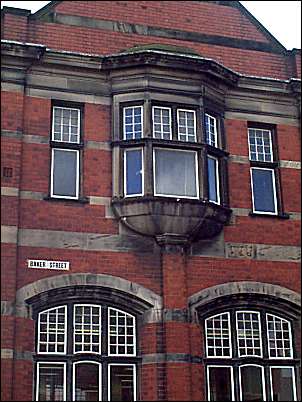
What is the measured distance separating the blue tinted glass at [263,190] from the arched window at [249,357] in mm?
2289

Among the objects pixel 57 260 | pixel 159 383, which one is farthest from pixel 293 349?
pixel 57 260

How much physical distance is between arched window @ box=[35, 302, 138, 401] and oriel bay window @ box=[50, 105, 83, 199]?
2.29 metres

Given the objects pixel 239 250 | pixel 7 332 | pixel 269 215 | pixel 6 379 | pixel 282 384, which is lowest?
pixel 282 384

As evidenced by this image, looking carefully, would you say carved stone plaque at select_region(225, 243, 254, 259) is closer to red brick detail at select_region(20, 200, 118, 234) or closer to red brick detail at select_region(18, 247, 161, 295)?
red brick detail at select_region(18, 247, 161, 295)

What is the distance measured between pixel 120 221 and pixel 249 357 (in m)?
3.63

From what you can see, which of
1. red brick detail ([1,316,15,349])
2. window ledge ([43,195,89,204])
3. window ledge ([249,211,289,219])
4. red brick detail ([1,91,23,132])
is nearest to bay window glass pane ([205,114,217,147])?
window ledge ([249,211,289,219])

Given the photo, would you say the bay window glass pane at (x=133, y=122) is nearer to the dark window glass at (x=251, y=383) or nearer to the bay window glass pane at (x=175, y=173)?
the bay window glass pane at (x=175, y=173)

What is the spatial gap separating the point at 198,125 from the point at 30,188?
3.67 meters

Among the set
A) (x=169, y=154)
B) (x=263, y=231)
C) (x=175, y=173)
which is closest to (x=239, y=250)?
(x=263, y=231)

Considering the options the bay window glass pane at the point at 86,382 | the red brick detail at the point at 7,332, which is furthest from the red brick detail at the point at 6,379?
the bay window glass pane at the point at 86,382

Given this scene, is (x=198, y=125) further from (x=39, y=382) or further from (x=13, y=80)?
(x=39, y=382)

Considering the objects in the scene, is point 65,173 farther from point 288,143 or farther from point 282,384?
point 282,384

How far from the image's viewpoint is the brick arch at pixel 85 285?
1253cm

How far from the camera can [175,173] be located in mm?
13891
